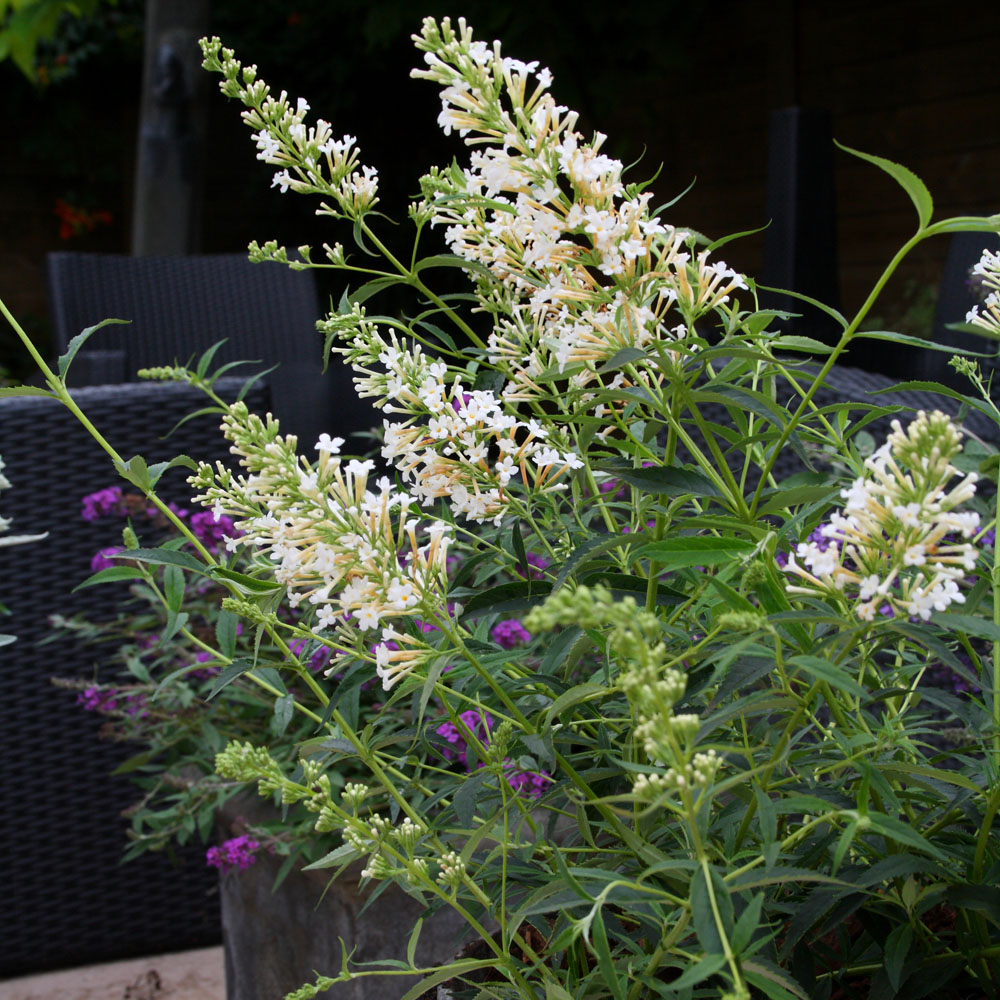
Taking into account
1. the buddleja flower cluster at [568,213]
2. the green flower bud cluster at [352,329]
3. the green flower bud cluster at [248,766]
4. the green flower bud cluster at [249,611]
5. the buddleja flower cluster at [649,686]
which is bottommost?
the green flower bud cluster at [248,766]

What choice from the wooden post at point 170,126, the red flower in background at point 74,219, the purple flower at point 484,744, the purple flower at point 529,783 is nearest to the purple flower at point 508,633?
the purple flower at point 484,744

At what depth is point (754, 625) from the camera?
52cm

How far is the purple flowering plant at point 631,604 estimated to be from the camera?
0.55 m

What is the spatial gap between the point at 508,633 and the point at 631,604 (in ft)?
2.81

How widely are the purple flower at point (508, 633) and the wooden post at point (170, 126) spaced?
11.1 feet

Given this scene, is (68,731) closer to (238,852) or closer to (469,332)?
(238,852)

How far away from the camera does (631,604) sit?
1.57 ft

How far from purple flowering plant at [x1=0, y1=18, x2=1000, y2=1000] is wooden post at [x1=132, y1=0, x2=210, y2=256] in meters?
3.75

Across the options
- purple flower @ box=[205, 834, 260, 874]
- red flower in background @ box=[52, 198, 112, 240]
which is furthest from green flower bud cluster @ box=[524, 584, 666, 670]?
red flower in background @ box=[52, 198, 112, 240]

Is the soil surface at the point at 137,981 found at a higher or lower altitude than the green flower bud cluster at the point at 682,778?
lower

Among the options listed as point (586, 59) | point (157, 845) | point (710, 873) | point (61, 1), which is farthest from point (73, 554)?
point (586, 59)

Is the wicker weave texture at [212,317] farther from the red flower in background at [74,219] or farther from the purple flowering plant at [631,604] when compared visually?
the red flower in background at [74,219]

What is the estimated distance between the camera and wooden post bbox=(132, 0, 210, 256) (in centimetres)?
425

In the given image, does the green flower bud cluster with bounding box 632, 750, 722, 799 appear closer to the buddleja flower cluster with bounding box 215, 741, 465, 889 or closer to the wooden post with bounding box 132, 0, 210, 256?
the buddleja flower cluster with bounding box 215, 741, 465, 889
